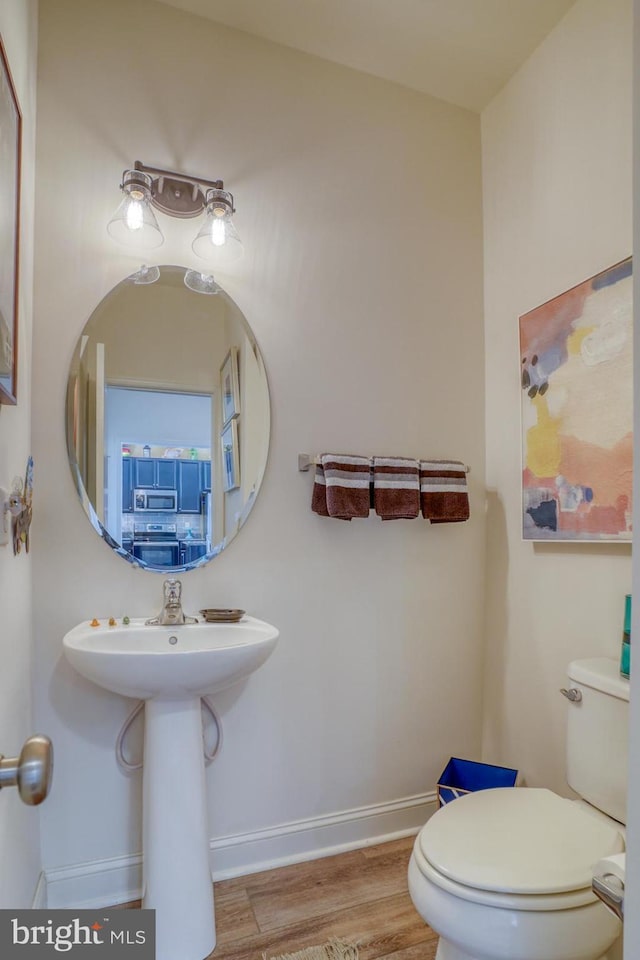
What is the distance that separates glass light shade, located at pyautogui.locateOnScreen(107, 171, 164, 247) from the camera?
5.47ft

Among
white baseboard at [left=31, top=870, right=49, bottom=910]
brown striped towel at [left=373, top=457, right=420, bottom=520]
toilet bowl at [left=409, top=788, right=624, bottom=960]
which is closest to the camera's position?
toilet bowl at [left=409, top=788, right=624, bottom=960]

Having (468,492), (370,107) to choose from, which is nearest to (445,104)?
(370,107)

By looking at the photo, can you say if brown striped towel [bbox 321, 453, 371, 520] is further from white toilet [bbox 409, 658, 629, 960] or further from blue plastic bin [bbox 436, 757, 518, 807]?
blue plastic bin [bbox 436, 757, 518, 807]

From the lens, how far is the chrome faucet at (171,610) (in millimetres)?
1657

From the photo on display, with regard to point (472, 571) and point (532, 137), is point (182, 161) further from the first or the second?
point (472, 571)

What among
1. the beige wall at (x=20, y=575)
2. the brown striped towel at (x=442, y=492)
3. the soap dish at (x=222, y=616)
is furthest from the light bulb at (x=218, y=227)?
the soap dish at (x=222, y=616)

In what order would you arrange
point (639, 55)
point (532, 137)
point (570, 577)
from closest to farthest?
1. point (639, 55)
2. point (570, 577)
3. point (532, 137)

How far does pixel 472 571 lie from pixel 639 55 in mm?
1807

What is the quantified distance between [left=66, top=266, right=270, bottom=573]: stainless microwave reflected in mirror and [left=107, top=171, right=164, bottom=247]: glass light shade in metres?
0.12

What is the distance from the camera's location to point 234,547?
1826mm

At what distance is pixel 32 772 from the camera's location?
0.63 m

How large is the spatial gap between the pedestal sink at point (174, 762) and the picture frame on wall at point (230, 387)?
74 cm

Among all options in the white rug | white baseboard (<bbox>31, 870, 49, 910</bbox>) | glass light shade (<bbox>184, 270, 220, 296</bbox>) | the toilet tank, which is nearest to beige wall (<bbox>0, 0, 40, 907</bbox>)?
white baseboard (<bbox>31, 870, 49, 910</bbox>)

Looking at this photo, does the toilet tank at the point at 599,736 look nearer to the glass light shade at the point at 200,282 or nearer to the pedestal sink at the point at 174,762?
the pedestal sink at the point at 174,762
